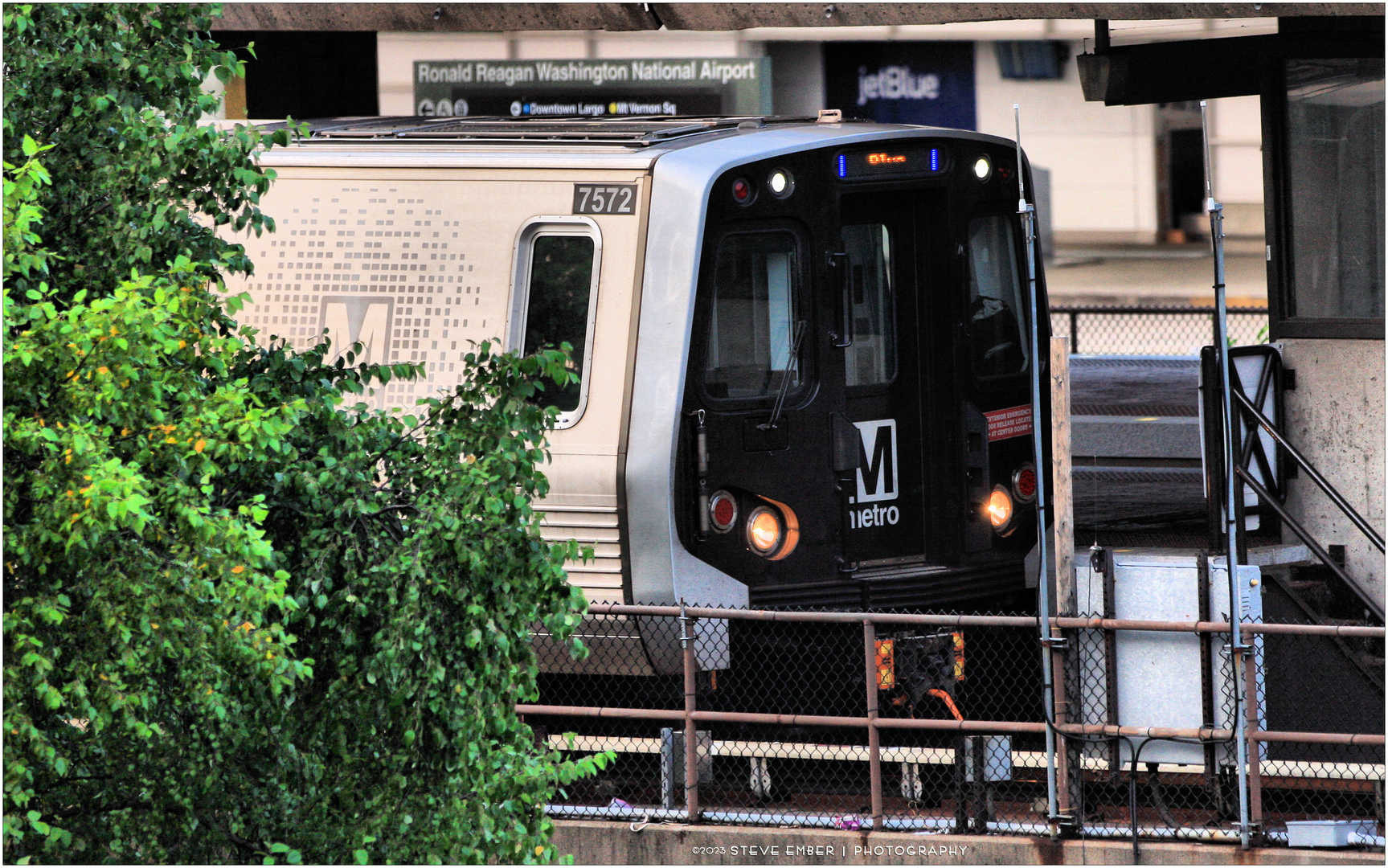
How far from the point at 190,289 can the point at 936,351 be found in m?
5.02

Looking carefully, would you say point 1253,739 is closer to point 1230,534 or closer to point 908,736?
point 1230,534

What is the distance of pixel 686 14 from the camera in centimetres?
866

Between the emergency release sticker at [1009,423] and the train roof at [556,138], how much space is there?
4.80 feet

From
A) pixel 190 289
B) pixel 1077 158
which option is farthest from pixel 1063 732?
pixel 1077 158

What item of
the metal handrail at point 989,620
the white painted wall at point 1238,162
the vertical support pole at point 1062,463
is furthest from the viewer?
the white painted wall at point 1238,162

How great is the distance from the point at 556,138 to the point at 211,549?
4.82 meters

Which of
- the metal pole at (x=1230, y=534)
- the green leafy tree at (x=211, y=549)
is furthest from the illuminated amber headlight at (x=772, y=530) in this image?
the green leafy tree at (x=211, y=549)

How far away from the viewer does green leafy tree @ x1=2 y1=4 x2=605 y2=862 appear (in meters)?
4.34

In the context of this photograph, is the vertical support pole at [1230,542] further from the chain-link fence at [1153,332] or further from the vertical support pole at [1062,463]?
the chain-link fence at [1153,332]

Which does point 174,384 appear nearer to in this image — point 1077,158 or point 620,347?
point 620,347

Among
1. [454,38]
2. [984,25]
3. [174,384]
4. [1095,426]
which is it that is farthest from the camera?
[984,25]

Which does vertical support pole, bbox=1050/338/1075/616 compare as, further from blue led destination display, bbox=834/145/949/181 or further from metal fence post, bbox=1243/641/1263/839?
blue led destination display, bbox=834/145/949/181

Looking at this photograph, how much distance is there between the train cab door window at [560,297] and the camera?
834cm

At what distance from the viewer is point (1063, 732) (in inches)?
295
